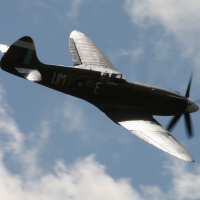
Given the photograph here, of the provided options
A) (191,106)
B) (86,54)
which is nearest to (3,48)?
(86,54)

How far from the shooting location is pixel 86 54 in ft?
143

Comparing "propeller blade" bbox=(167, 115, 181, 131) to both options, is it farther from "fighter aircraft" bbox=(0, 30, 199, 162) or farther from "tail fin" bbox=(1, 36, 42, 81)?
"tail fin" bbox=(1, 36, 42, 81)

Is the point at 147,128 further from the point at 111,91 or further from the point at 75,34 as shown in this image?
the point at 75,34

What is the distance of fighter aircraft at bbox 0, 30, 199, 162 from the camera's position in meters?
36.9

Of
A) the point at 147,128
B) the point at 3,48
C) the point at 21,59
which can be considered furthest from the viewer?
the point at 3,48

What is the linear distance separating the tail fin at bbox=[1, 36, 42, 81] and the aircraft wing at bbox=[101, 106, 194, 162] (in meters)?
4.72

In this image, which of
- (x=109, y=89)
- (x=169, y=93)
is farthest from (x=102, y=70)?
(x=169, y=93)

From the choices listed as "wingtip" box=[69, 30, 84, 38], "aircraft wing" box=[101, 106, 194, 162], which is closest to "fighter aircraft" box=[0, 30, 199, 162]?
"aircraft wing" box=[101, 106, 194, 162]

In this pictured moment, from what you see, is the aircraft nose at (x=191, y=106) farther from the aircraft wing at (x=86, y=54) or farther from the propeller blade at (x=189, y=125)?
the aircraft wing at (x=86, y=54)

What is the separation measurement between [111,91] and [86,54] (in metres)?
6.20

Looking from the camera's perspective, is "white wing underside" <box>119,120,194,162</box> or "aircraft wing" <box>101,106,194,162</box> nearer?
"white wing underside" <box>119,120,194,162</box>

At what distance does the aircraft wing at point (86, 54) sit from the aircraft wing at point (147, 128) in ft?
11.3

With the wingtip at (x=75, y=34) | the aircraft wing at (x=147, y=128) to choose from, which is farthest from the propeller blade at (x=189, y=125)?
the wingtip at (x=75, y=34)

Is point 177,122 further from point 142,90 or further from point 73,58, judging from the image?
point 73,58
